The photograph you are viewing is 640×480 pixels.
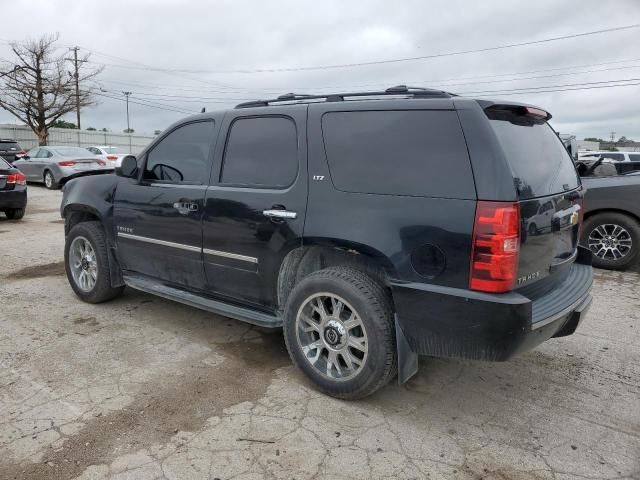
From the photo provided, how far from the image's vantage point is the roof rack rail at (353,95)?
3.02m

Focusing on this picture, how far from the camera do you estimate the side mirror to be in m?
4.36

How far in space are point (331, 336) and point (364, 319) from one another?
33 cm

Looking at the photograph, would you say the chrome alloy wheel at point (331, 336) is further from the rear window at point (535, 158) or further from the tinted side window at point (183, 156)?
the tinted side window at point (183, 156)

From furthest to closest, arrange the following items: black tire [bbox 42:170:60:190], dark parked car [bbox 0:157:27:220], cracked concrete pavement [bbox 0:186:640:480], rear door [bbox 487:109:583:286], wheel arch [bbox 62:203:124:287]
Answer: black tire [bbox 42:170:60:190] → dark parked car [bbox 0:157:27:220] → wheel arch [bbox 62:203:124:287] → rear door [bbox 487:109:583:286] → cracked concrete pavement [bbox 0:186:640:480]

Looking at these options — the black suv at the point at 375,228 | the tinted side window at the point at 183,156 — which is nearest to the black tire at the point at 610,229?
the black suv at the point at 375,228

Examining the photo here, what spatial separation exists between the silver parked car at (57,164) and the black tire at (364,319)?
15109mm

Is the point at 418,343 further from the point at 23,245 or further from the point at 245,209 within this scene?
the point at 23,245

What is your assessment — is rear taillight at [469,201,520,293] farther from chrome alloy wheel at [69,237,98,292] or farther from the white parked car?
the white parked car

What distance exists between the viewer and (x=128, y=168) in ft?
14.3

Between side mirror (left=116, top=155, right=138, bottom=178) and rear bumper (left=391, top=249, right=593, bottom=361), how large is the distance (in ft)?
8.89

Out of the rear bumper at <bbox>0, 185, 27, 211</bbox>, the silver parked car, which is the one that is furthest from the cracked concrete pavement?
the silver parked car

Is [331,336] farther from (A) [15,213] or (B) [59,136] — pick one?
(B) [59,136]

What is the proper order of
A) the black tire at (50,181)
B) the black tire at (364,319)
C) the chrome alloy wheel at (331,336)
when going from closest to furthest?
the black tire at (364,319) → the chrome alloy wheel at (331,336) → the black tire at (50,181)

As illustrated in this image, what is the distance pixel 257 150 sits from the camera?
3.62 metres
